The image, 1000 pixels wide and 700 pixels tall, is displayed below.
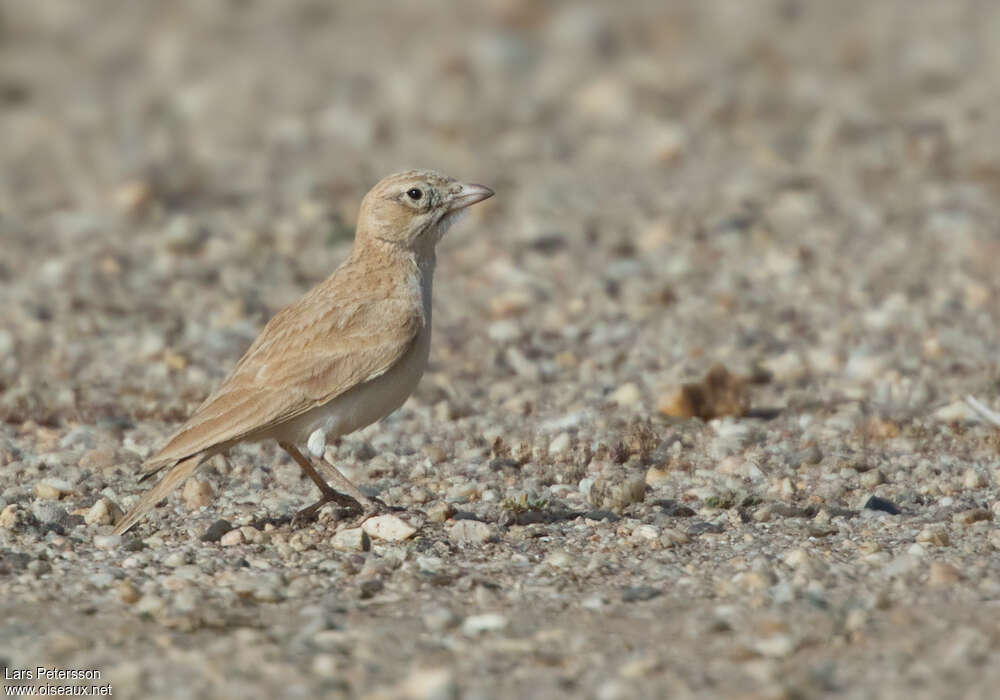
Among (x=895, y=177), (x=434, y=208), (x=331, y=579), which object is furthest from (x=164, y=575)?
(x=895, y=177)

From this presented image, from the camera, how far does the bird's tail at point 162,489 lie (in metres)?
6.88

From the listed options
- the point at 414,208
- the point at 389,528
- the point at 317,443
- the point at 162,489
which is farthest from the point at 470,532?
the point at 414,208

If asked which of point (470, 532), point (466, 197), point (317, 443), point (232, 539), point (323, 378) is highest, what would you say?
point (466, 197)

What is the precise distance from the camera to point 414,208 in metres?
8.02

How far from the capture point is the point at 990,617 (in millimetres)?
5828

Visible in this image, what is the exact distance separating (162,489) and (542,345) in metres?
4.10

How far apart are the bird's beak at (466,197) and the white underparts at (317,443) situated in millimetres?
1478

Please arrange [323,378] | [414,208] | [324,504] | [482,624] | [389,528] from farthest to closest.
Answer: [414,208], [324,504], [323,378], [389,528], [482,624]

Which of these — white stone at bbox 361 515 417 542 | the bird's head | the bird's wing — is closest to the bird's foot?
white stone at bbox 361 515 417 542

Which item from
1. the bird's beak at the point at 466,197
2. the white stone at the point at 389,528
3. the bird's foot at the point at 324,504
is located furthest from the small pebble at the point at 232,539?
the bird's beak at the point at 466,197

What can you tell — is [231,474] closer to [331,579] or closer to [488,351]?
[331,579]

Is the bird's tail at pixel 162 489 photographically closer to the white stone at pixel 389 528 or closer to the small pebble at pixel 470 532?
the white stone at pixel 389 528

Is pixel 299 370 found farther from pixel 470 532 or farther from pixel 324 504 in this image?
pixel 470 532

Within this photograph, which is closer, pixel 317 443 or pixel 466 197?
pixel 317 443
